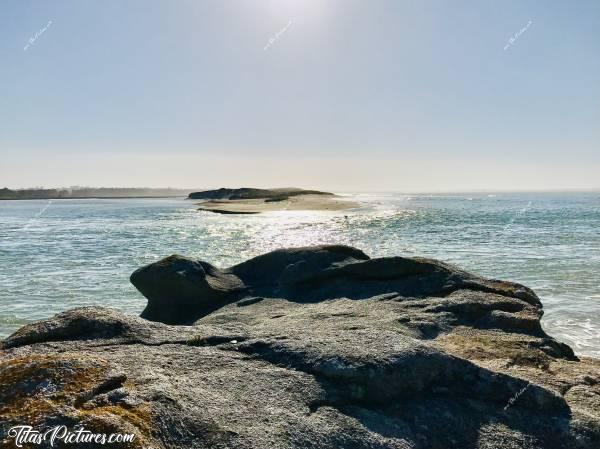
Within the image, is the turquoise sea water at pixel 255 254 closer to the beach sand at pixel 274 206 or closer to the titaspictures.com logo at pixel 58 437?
the titaspictures.com logo at pixel 58 437

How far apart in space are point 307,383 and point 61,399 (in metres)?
2.56

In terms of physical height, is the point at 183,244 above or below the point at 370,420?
below

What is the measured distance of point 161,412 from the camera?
14.9 ft

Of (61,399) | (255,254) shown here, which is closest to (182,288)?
(61,399)

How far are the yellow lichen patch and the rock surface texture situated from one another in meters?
0.01

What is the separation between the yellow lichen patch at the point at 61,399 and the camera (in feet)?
13.4

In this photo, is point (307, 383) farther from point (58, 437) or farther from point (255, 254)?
point (255, 254)

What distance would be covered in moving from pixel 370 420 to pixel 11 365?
3.60 meters

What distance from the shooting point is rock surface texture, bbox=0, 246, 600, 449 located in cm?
450

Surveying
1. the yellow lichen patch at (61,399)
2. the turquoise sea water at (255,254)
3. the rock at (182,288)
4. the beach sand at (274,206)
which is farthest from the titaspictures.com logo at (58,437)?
the beach sand at (274,206)

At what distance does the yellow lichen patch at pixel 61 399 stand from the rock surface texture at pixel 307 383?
0.04 feet

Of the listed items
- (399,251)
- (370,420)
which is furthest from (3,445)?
(399,251)

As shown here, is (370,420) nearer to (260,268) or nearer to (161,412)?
(161,412)

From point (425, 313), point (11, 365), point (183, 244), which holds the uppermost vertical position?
point (11, 365)
